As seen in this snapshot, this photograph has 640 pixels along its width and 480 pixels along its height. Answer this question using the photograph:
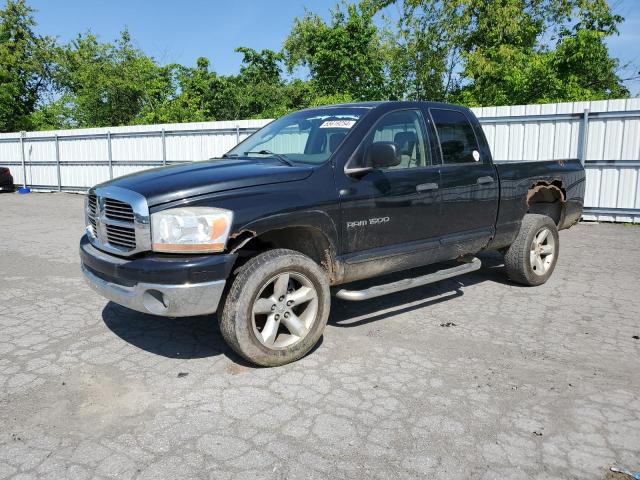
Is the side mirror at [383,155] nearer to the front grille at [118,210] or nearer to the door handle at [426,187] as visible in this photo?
the door handle at [426,187]

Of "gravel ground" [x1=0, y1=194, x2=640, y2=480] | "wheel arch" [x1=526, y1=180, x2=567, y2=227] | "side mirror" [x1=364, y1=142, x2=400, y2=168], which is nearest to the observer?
"gravel ground" [x1=0, y1=194, x2=640, y2=480]

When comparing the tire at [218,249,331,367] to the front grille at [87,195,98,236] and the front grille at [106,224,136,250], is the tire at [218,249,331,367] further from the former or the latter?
the front grille at [87,195,98,236]

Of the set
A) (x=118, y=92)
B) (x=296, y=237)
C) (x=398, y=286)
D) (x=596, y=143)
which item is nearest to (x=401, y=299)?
(x=398, y=286)

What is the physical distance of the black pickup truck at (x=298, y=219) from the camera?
3502 mm

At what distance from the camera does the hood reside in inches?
139

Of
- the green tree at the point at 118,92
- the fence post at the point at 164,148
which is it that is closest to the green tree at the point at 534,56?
the fence post at the point at 164,148

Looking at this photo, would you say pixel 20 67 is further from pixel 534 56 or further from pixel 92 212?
pixel 92 212

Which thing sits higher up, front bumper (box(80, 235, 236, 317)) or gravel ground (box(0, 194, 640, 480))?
front bumper (box(80, 235, 236, 317))

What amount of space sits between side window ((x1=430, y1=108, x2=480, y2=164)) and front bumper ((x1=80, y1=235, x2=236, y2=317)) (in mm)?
2515

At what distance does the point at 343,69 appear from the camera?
2747 centimetres

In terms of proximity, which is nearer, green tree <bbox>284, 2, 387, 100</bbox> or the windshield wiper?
the windshield wiper

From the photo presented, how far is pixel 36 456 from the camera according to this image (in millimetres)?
2773

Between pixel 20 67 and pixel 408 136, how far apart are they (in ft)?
129

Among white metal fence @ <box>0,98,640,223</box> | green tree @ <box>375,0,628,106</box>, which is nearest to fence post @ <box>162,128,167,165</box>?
white metal fence @ <box>0,98,640,223</box>
